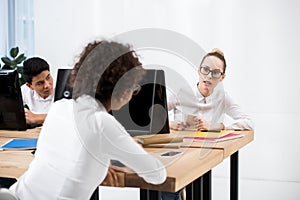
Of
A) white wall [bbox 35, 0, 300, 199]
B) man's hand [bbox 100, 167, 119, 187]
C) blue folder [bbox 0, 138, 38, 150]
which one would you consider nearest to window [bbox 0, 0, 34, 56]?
white wall [bbox 35, 0, 300, 199]

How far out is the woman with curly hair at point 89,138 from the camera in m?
1.54

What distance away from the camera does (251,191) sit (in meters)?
4.00

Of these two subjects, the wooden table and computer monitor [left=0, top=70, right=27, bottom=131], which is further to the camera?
computer monitor [left=0, top=70, right=27, bottom=131]

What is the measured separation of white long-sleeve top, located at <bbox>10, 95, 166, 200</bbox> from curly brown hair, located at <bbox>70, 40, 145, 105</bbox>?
Result: 45 millimetres

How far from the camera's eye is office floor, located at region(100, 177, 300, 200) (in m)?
3.83

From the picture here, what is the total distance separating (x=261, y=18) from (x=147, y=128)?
2455 millimetres

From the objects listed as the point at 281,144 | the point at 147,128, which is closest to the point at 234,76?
the point at 281,144

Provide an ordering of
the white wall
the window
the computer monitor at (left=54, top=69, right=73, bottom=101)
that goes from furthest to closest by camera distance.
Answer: the window < the white wall < the computer monitor at (left=54, top=69, right=73, bottom=101)

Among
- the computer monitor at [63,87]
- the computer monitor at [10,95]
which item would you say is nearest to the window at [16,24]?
the computer monitor at [63,87]

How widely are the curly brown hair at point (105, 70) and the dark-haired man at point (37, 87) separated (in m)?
1.33

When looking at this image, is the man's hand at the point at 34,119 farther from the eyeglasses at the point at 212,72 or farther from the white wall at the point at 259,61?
the white wall at the point at 259,61

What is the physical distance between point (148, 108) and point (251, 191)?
2.05 meters

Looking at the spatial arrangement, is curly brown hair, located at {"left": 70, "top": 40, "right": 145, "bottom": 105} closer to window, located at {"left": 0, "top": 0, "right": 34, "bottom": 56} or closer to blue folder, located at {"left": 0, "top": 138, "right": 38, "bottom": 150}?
blue folder, located at {"left": 0, "top": 138, "right": 38, "bottom": 150}

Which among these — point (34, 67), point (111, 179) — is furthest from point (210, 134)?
point (34, 67)
